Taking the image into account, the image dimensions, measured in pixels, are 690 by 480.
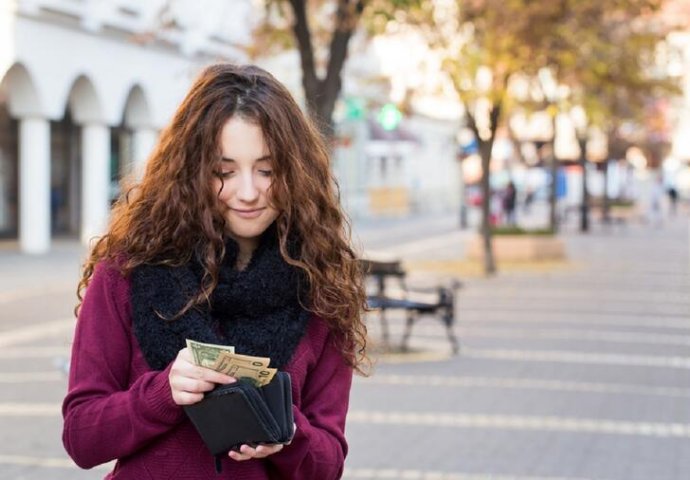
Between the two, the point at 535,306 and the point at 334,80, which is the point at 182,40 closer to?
the point at 535,306

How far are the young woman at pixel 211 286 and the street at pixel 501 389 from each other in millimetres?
4903

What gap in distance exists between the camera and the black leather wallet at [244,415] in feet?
8.59

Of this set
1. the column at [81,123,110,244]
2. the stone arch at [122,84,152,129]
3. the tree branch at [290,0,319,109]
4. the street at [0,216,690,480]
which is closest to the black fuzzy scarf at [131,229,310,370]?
the street at [0,216,690,480]

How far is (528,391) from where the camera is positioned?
11562mm

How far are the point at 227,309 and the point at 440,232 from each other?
1654 inches


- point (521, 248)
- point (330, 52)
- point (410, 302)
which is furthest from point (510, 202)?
point (410, 302)

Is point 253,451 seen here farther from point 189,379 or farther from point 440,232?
point 440,232

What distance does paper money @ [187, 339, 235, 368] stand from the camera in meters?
2.59

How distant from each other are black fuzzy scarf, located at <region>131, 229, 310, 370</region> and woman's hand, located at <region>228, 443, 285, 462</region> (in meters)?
0.21

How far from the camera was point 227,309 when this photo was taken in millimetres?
2871

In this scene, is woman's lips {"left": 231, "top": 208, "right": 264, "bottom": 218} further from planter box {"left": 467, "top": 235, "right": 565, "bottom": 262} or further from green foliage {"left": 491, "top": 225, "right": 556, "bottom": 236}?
green foliage {"left": 491, "top": 225, "right": 556, "bottom": 236}

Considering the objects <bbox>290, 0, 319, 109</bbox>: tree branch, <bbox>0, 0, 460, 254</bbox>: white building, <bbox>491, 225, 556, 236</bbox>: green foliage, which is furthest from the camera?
<bbox>0, 0, 460, 254</bbox>: white building

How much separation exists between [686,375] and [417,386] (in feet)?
8.44

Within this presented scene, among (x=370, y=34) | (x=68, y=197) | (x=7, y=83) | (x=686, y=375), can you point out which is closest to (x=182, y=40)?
(x=68, y=197)
